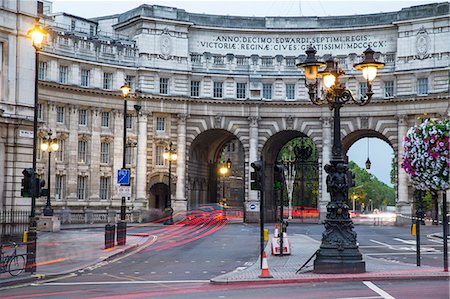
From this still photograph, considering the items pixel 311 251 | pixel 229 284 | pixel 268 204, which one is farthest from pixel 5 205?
pixel 268 204

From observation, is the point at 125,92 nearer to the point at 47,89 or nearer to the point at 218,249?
the point at 218,249

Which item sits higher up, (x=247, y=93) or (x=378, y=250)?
(x=247, y=93)

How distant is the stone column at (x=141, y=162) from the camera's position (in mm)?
68812

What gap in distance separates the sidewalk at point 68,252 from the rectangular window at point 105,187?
17752 mm

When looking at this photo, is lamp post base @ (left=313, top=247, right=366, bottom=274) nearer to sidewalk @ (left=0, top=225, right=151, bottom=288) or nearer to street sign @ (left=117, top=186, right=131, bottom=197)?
sidewalk @ (left=0, top=225, right=151, bottom=288)

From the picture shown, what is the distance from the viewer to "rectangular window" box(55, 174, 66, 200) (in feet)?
210

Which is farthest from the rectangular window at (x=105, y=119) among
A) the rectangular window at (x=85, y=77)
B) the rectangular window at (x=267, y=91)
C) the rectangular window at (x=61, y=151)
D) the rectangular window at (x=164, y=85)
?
the rectangular window at (x=267, y=91)

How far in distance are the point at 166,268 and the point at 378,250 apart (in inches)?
549

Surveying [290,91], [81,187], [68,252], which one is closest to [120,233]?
[68,252]

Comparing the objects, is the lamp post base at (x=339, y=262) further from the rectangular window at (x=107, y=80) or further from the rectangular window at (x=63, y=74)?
the rectangular window at (x=107, y=80)

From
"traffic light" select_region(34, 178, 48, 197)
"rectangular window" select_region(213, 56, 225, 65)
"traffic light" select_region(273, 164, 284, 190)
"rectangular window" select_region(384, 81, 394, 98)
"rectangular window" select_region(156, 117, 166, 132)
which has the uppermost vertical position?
"rectangular window" select_region(213, 56, 225, 65)

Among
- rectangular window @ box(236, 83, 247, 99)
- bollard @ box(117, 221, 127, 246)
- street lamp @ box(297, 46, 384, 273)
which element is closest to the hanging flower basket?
street lamp @ box(297, 46, 384, 273)

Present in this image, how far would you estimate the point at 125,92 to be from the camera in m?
38.8

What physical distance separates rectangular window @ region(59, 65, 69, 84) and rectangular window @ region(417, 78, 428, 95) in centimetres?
3273
